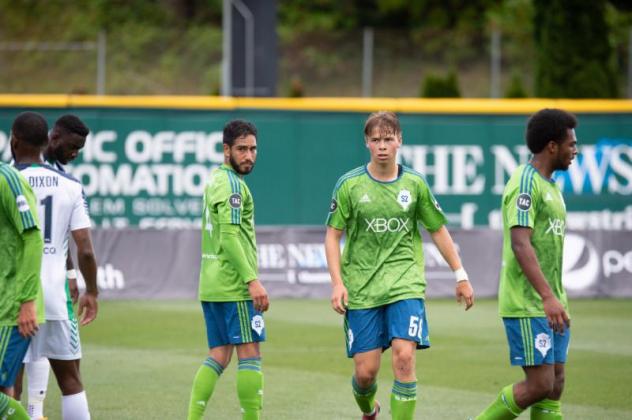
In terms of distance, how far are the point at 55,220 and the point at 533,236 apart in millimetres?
2887

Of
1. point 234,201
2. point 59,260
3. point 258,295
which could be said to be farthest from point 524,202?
point 59,260

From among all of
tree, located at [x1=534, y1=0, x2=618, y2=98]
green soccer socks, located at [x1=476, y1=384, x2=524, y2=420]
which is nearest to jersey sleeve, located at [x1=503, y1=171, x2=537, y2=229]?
green soccer socks, located at [x1=476, y1=384, x2=524, y2=420]

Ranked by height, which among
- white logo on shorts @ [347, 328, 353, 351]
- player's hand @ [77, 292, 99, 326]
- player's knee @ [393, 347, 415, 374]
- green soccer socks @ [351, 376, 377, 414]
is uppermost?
player's hand @ [77, 292, 99, 326]

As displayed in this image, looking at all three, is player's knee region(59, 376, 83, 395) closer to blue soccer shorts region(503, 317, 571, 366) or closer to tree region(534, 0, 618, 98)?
blue soccer shorts region(503, 317, 571, 366)

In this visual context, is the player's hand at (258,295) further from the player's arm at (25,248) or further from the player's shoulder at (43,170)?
the player's arm at (25,248)

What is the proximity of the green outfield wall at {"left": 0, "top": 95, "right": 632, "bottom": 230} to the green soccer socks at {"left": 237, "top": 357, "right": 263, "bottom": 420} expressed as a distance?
42.0 ft

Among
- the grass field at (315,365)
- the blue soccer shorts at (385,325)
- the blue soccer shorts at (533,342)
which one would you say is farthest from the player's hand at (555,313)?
the grass field at (315,365)

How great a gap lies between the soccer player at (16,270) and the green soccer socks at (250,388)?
1.75m

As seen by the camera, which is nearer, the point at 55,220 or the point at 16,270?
the point at 16,270

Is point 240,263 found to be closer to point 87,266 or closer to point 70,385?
point 87,266

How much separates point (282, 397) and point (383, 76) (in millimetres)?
22774

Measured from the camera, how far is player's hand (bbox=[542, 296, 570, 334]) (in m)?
6.91

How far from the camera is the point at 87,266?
730cm

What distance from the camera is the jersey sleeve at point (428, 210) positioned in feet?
25.6
